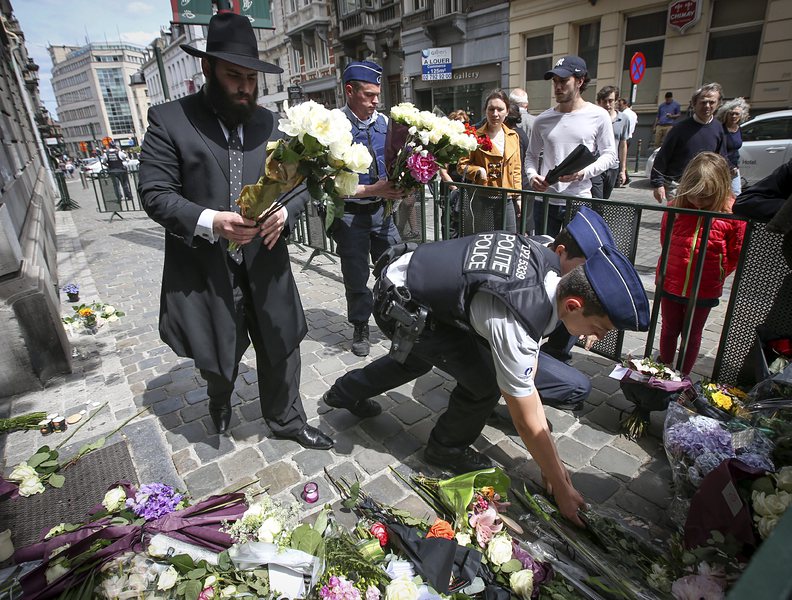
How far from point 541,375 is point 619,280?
1.10 m

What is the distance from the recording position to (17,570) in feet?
6.51

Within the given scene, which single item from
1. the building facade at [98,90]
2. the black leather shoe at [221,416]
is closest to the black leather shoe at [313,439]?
the black leather shoe at [221,416]

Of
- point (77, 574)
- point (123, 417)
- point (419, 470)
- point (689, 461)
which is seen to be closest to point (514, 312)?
point (689, 461)

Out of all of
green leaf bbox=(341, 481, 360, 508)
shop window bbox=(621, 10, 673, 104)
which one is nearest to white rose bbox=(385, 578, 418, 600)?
green leaf bbox=(341, 481, 360, 508)

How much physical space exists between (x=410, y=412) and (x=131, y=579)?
6.18 ft

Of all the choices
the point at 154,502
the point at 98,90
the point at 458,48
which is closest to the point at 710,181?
the point at 154,502

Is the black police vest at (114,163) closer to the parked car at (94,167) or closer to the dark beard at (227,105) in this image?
the parked car at (94,167)

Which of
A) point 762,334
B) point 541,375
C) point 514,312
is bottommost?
point 541,375

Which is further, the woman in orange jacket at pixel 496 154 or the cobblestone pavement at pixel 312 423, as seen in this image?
the woman in orange jacket at pixel 496 154

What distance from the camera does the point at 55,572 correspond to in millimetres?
1842

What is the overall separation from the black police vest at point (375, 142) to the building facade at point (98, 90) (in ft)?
339

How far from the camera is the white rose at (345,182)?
6.78ft

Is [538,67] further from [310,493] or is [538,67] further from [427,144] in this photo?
[310,493]

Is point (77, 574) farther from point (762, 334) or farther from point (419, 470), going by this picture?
point (762, 334)
